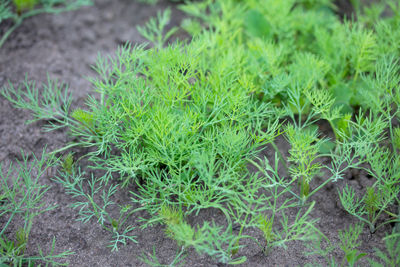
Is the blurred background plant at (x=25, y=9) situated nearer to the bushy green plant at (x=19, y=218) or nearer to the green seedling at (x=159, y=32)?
the green seedling at (x=159, y=32)

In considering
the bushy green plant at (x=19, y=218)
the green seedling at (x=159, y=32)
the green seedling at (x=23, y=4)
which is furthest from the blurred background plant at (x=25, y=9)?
the bushy green plant at (x=19, y=218)

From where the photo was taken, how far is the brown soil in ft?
5.11

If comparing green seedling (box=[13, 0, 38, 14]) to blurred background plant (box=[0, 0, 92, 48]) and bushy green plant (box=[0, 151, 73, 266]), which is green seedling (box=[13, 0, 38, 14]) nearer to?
blurred background plant (box=[0, 0, 92, 48])

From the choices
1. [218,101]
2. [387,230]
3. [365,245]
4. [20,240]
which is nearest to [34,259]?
[20,240]

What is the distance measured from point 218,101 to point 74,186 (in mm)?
722

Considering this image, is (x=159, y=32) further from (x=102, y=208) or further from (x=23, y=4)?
(x=102, y=208)

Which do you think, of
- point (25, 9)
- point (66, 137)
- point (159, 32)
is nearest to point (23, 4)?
point (25, 9)

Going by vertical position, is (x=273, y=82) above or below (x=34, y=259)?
above

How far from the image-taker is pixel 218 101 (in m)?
1.69

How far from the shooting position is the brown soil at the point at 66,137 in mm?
1558

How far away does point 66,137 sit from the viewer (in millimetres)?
1895

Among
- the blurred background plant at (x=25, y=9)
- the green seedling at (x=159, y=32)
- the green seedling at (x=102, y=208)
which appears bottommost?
the green seedling at (x=102, y=208)

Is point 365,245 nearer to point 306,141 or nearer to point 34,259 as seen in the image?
point 306,141

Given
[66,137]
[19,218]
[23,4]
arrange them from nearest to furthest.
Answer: [19,218]
[66,137]
[23,4]
